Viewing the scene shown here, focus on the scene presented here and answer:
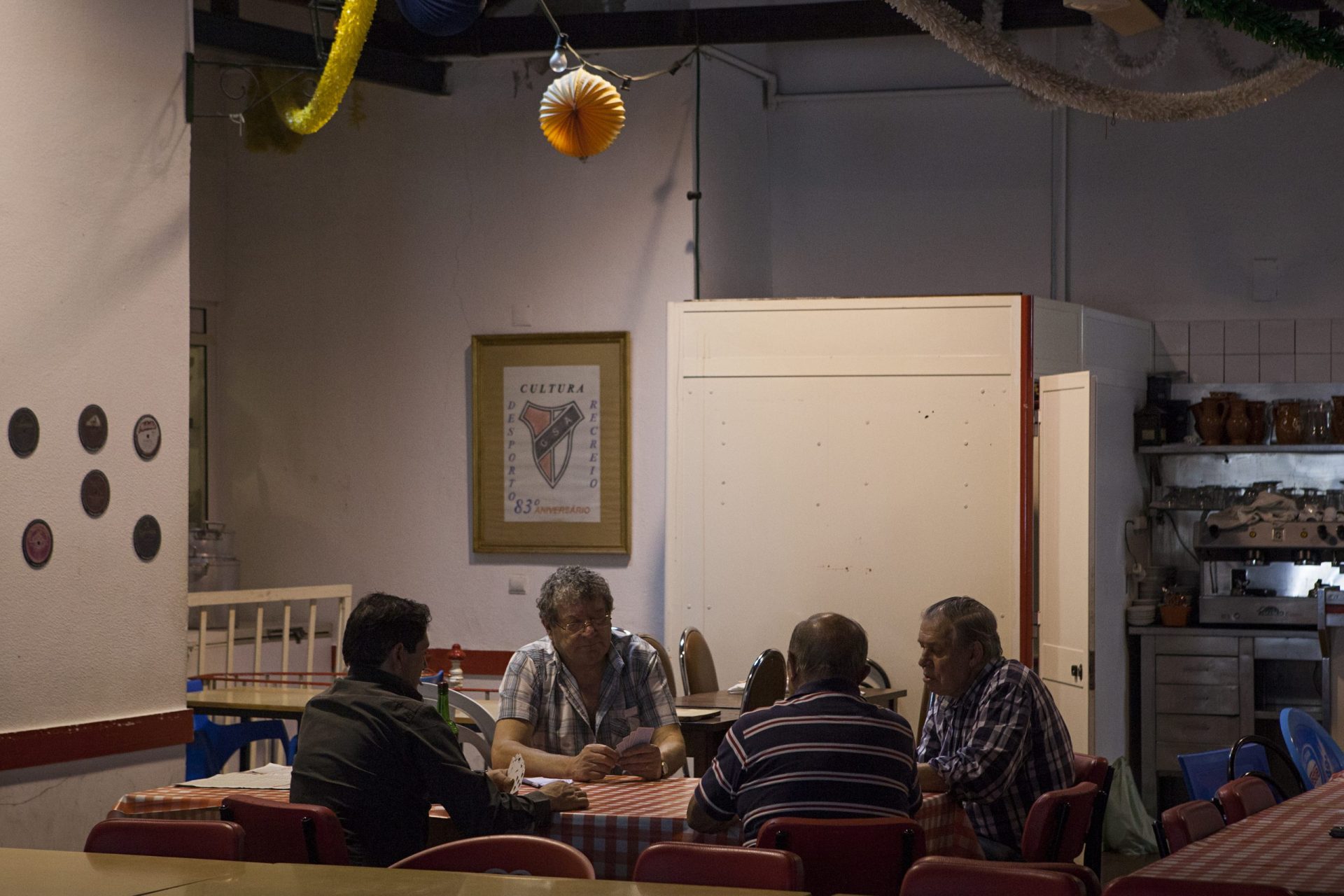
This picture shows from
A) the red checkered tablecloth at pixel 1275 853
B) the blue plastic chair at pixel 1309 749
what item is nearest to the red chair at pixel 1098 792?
the red checkered tablecloth at pixel 1275 853

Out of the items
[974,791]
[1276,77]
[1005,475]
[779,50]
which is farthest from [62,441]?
[779,50]

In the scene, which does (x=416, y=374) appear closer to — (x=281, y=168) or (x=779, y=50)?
(x=281, y=168)

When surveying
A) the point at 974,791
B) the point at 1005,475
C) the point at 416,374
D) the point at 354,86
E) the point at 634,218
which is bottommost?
the point at 974,791

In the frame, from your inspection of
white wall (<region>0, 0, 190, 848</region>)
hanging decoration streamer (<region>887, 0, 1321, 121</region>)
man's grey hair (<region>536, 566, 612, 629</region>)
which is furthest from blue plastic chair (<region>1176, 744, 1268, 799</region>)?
white wall (<region>0, 0, 190, 848</region>)

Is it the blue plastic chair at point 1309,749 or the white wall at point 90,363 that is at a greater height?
the white wall at point 90,363

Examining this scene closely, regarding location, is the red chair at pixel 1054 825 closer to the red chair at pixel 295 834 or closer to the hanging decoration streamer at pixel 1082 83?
the red chair at pixel 295 834

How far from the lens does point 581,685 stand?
461cm

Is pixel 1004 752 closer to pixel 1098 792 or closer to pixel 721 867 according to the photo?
pixel 1098 792

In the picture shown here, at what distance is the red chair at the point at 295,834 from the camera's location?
11.3 ft

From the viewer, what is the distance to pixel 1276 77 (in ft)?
19.2

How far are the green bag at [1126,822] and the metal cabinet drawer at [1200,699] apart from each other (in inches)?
30.1

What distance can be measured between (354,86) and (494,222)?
3.45 ft

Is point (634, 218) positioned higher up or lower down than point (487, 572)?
higher up

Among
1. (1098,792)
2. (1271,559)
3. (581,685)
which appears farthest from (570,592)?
(1271,559)
